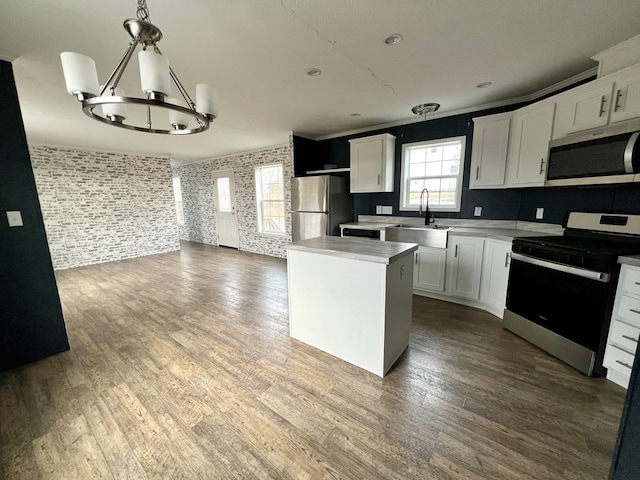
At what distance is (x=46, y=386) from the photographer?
1.91m

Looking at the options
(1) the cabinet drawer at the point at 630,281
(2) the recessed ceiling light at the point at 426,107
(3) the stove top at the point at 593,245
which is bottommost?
(1) the cabinet drawer at the point at 630,281

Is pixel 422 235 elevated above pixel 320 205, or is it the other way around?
pixel 320 205

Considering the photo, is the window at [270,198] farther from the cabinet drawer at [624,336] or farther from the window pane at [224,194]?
the cabinet drawer at [624,336]

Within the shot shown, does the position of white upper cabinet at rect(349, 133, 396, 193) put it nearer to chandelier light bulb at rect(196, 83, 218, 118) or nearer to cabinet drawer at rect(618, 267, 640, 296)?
cabinet drawer at rect(618, 267, 640, 296)

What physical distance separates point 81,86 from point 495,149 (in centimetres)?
381

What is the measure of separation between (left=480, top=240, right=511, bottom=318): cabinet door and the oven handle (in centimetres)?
19

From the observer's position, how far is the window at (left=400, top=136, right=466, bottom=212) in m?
3.63

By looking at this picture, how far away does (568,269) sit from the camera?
203cm

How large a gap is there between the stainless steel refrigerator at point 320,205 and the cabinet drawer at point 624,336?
10.8ft

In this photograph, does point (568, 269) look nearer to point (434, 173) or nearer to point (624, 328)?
point (624, 328)

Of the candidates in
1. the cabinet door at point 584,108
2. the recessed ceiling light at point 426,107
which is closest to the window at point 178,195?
the recessed ceiling light at point 426,107

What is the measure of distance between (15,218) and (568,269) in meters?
4.57

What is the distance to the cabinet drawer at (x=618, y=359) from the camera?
1.74m

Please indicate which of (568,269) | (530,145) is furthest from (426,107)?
(568,269)
